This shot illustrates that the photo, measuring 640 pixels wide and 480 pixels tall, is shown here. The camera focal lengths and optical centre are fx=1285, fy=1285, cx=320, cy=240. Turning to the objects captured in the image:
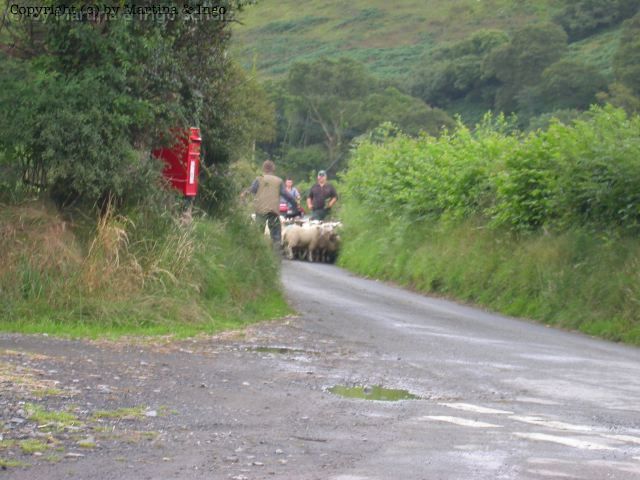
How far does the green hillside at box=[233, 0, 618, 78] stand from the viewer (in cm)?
11269

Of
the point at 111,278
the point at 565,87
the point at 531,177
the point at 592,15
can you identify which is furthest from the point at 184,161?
the point at 592,15

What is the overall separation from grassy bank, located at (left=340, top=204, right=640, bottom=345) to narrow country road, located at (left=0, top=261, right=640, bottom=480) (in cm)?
181

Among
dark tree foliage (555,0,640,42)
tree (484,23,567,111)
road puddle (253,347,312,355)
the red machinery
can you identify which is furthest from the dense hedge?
dark tree foliage (555,0,640,42)

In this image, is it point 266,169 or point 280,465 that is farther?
point 266,169

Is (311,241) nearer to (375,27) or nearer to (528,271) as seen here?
(528,271)

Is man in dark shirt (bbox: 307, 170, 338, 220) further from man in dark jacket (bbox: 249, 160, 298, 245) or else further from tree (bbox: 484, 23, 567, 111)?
tree (bbox: 484, 23, 567, 111)

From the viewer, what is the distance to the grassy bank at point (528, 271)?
17734 mm

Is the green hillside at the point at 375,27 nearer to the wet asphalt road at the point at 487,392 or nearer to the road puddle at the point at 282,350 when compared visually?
the wet asphalt road at the point at 487,392

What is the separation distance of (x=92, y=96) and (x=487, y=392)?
6283mm

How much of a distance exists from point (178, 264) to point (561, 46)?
227 feet

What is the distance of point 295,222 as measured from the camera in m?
32.2

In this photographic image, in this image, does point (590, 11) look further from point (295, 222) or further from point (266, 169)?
point (266, 169)

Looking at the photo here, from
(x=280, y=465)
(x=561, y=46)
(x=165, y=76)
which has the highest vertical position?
(x=561, y=46)

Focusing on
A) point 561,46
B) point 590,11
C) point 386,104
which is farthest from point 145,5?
point 590,11
